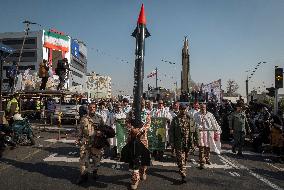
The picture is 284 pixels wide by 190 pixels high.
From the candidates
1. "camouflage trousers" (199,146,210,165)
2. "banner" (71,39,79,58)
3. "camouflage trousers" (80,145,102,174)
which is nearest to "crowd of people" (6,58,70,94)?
"camouflage trousers" (199,146,210,165)

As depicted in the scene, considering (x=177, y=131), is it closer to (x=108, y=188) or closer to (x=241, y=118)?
(x=108, y=188)

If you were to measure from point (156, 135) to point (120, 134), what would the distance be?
1.23 meters

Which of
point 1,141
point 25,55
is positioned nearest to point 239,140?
point 1,141

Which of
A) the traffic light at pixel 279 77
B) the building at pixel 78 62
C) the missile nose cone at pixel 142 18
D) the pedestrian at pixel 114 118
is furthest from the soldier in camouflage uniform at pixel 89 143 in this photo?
the building at pixel 78 62

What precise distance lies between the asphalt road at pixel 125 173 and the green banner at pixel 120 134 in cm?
58

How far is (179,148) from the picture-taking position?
9.13m

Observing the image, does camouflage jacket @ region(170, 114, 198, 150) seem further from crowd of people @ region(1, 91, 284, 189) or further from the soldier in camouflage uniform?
the soldier in camouflage uniform

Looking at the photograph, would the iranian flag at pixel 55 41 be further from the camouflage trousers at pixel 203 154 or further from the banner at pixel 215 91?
the camouflage trousers at pixel 203 154

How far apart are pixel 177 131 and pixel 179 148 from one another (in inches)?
18.9

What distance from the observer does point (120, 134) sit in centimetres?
1140

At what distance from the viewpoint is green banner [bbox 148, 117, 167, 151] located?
11.6m

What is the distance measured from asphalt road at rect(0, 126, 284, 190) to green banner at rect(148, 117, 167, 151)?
57 cm

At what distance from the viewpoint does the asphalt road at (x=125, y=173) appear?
8.37m

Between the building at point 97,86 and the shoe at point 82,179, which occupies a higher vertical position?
the building at point 97,86
